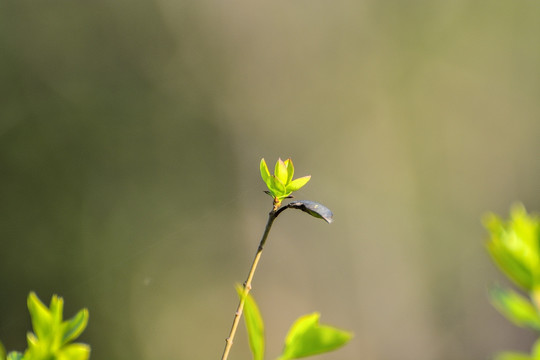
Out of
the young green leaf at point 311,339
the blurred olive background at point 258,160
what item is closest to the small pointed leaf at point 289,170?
the young green leaf at point 311,339

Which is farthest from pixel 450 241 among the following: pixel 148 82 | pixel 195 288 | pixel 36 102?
pixel 36 102

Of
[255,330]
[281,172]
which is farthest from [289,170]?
[255,330]

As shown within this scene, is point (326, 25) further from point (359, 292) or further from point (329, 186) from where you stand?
point (359, 292)

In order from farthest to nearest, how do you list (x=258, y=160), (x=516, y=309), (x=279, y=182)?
(x=258, y=160) → (x=279, y=182) → (x=516, y=309)

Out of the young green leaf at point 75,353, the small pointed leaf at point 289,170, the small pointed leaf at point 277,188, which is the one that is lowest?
the young green leaf at point 75,353

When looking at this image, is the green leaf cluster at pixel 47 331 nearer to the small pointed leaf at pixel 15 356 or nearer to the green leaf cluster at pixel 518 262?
the small pointed leaf at pixel 15 356

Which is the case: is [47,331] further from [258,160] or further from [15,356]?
[258,160]
